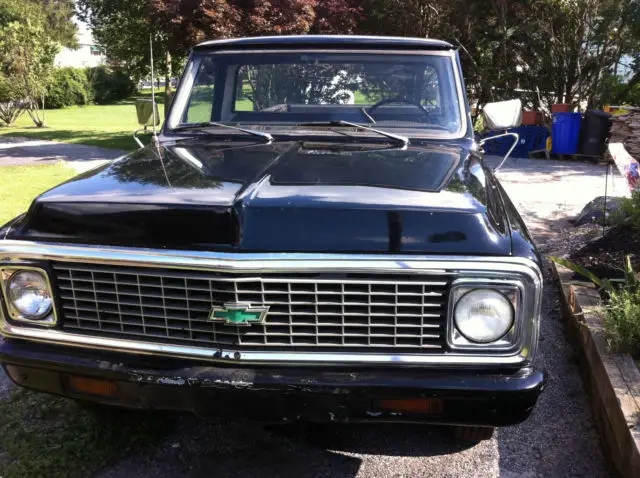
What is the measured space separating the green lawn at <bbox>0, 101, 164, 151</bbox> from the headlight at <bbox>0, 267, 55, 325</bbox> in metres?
9.95

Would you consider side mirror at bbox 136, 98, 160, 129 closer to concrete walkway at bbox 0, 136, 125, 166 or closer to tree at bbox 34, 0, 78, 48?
concrete walkway at bbox 0, 136, 125, 166

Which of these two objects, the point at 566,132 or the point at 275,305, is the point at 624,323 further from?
the point at 566,132

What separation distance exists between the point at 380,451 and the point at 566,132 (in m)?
9.75

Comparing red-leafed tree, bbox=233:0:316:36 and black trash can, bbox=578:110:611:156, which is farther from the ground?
red-leafed tree, bbox=233:0:316:36

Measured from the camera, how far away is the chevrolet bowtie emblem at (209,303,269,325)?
6.86 feet

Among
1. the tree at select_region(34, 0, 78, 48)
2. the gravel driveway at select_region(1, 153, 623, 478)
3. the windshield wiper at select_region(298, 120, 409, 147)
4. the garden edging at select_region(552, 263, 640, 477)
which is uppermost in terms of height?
the tree at select_region(34, 0, 78, 48)

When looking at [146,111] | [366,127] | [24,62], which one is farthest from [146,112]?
[24,62]

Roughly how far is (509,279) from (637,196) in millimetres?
2962

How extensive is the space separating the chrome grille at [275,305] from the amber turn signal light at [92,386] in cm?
20

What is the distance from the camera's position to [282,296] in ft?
6.91

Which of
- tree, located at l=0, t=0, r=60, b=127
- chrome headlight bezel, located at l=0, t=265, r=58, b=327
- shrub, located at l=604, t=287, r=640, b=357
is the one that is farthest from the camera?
tree, located at l=0, t=0, r=60, b=127

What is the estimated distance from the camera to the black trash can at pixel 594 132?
1080 cm

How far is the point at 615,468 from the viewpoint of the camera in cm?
259

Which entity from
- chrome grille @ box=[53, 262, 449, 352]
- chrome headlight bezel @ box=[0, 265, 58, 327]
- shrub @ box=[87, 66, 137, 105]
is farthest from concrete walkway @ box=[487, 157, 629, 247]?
shrub @ box=[87, 66, 137, 105]
